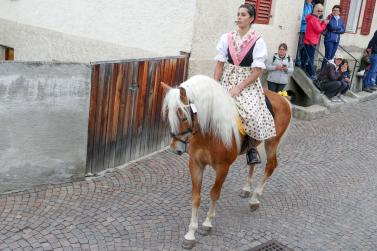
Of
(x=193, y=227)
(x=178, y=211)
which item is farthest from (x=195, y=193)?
(x=178, y=211)

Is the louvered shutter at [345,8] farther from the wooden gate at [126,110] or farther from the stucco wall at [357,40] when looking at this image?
the wooden gate at [126,110]

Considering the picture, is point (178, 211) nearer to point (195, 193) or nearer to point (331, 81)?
point (195, 193)

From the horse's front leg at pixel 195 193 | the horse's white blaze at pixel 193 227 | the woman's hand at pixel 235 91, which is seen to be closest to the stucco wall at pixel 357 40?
the woman's hand at pixel 235 91

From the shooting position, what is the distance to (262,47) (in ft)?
15.2

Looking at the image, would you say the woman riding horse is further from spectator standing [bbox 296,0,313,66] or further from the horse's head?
spectator standing [bbox 296,0,313,66]

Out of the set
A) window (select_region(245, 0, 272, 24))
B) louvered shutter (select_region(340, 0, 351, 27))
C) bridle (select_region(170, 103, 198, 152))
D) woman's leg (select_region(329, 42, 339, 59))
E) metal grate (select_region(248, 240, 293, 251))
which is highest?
louvered shutter (select_region(340, 0, 351, 27))

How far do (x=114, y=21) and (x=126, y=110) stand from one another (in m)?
3.43

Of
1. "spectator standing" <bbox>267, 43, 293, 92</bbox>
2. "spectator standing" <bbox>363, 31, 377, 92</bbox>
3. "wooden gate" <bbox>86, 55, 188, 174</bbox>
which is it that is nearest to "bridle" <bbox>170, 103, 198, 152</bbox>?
"wooden gate" <bbox>86, 55, 188, 174</bbox>

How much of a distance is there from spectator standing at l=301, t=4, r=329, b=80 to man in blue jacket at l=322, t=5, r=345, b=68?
20cm

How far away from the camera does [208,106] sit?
4.02m

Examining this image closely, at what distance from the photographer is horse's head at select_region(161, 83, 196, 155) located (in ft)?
12.5

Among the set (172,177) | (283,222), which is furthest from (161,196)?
(283,222)

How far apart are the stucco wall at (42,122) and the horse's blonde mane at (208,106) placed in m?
1.96

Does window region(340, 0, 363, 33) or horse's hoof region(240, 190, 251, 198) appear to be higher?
window region(340, 0, 363, 33)
